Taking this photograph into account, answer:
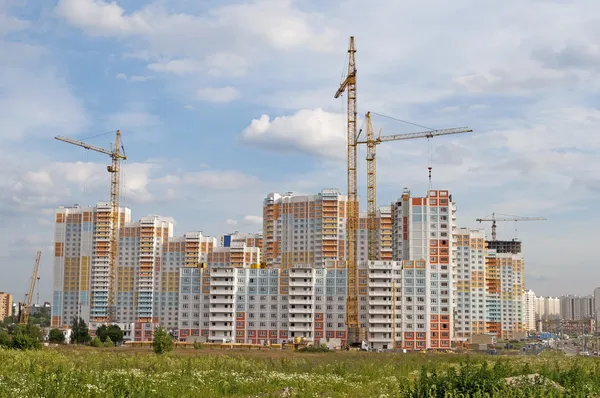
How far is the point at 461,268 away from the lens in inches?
6969

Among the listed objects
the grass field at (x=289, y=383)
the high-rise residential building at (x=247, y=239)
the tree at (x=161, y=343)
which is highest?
the high-rise residential building at (x=247, y=239)

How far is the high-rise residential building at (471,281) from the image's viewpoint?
174 m

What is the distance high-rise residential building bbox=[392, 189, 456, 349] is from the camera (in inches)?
4220

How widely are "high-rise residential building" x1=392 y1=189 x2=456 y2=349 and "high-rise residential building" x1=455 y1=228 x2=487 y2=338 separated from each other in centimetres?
6551

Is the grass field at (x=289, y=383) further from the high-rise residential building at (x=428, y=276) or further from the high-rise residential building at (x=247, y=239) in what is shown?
the high-rise residential building at (x=247, y=239)

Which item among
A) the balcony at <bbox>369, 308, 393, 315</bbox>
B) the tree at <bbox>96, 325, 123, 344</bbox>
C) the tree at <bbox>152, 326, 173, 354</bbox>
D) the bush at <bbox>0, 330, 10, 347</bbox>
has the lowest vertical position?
the tree at <bbox>96, 325, 123, 344</bbox>

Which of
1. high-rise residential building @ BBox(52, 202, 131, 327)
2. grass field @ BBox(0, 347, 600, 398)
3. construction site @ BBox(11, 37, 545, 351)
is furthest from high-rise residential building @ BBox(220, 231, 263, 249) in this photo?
grass field @ BBox(0, 347, 600, 398)

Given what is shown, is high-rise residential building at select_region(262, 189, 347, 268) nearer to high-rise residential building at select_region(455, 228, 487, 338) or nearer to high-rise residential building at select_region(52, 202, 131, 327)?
high-rise residential building at select_region(455, 228, 487, 338)

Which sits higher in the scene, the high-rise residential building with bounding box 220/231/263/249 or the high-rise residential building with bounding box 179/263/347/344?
the high-rise residential building with bounding box 220/231/263/249

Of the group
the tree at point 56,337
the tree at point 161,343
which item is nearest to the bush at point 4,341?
the tree at point 161,343

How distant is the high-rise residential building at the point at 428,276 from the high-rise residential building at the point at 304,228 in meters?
46.5

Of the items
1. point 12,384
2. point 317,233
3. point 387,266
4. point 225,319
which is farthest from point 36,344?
point 317,233

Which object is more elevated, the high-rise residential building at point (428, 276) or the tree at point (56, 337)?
the high-rise residential building at point (428, 276)

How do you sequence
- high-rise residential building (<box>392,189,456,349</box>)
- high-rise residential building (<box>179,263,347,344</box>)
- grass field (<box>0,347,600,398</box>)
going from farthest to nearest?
high-rise residential building (<box>179,263,347,344</box>), high-rise residential building (<box>392,189,456,349</box>), grass field (<box>0,347,600,398</box>)
